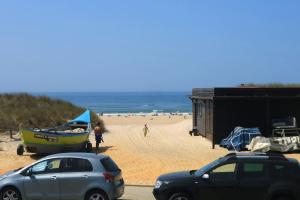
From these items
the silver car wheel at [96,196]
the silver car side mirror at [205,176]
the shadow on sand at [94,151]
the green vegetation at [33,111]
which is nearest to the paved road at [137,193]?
the silver car wheel at [96,196]

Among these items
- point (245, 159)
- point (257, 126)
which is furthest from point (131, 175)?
point (257, 126)

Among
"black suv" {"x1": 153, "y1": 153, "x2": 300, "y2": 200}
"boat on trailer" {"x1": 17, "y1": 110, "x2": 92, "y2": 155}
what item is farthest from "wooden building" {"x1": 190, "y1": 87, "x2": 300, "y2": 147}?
"black suv" {"x1": 153, "y1": 153, "x2": 300, "y2": 200}

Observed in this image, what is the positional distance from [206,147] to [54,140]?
29.0ft

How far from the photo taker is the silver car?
532 inches

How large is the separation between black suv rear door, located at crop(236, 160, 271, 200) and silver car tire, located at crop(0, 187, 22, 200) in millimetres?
5608

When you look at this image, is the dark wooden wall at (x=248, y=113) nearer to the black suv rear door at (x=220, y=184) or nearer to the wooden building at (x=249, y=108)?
the wooden building at (x=249, y=108)

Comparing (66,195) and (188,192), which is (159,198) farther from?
(66,195)

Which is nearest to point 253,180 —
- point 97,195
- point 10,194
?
point 97,195

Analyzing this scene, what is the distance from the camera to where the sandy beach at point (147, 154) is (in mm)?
22625

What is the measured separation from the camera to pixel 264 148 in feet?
89.0

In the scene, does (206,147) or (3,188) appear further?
(206,147)

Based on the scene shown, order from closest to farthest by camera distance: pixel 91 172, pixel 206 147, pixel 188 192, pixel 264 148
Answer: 1. pixel 188 192
2. pixel 91 172
3. pixel 264 148
4. pixel 206 147

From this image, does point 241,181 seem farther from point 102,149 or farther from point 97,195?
point 102,149

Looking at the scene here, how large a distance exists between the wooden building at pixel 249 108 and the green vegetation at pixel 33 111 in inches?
524
